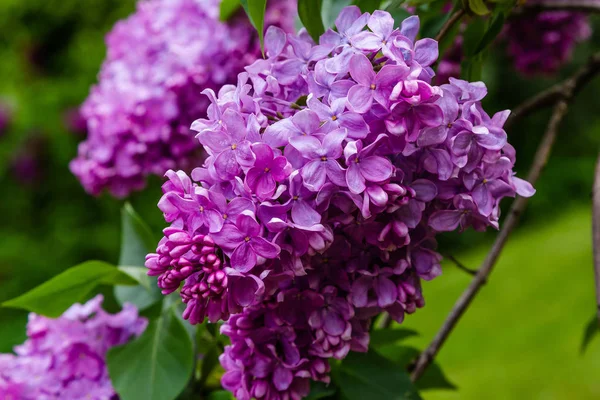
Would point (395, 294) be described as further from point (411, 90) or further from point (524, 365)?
point (524, 365)

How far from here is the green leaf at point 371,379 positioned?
713 mm

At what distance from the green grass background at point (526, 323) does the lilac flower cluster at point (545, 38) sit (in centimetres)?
173

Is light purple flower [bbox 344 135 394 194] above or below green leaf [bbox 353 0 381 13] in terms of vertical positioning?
below

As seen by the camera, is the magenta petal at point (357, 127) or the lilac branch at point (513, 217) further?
the lilac branch at point (513, 217)

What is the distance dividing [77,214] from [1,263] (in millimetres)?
410

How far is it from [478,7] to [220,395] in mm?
469

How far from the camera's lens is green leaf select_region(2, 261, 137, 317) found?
777 millimetres

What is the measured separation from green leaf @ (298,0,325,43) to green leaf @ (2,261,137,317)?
324 mm

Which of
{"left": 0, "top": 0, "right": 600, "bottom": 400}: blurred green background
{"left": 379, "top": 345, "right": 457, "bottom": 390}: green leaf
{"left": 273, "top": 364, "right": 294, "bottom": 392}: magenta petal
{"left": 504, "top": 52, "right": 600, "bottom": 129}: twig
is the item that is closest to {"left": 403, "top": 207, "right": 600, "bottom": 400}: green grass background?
{"left": 0, "top": 0, "right": 600, "bottom": 400}: blurred green background

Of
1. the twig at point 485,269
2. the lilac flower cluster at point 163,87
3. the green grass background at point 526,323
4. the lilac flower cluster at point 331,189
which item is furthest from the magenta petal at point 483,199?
the green grass background at point 526,323

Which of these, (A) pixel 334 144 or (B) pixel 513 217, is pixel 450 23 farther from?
(B) pixel 513 217

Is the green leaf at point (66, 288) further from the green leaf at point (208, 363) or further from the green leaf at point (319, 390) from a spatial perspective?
the green leaf at point (319, 390)

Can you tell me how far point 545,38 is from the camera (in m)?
1.41

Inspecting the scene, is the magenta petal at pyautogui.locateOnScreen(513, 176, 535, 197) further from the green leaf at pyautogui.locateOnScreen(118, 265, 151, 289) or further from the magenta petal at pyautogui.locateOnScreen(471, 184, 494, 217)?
the green leaf at pyautogui.locateOnScreen(118, 265, 151, 289)
